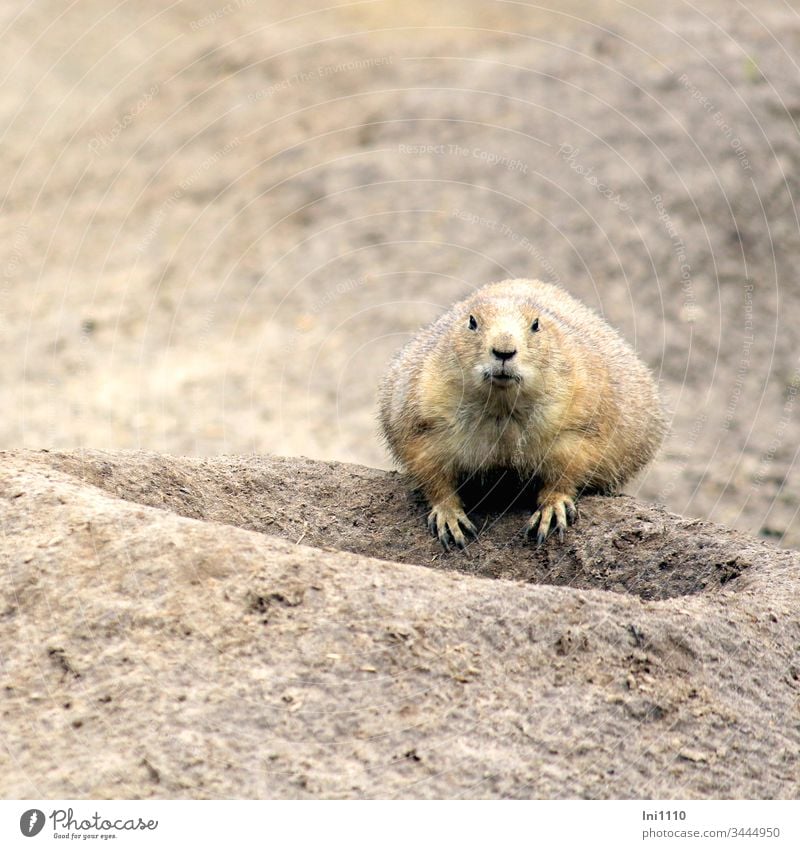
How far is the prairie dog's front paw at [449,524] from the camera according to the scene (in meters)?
7.57

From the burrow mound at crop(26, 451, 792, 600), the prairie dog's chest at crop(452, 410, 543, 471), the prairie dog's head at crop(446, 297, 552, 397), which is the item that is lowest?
the burrow mound at crop(26, 451, 792, 600)

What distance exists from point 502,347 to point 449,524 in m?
1.28

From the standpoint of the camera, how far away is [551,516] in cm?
754

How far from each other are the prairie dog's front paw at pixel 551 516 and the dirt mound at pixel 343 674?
1.35m

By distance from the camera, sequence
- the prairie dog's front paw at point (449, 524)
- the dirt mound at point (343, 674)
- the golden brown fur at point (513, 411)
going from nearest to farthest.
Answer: the dirt mound at point (343, 674), the golden brown fur at point (513, 411), the prairie dog's front paw at point (449, 524)

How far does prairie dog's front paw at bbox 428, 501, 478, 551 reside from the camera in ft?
24.8

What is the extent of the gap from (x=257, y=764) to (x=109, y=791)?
566 mm

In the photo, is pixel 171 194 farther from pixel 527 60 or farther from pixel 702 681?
pixel 702 681

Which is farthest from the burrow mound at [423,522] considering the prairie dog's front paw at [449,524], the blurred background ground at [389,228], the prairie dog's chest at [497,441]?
the blurred background ground at [389,228]

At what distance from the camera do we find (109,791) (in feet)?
15.0

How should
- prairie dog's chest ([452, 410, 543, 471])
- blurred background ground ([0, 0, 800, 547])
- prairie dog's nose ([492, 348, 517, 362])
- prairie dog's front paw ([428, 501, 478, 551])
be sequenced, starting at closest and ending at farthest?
prairie dog's nose ([492, 348, 517, 362]), prairie dog's chest ([452, 410, 543, 471]), prairie dog's front paw ([428, 501, 478, 551]), blurred background ground ([0, 0, 800, 547])

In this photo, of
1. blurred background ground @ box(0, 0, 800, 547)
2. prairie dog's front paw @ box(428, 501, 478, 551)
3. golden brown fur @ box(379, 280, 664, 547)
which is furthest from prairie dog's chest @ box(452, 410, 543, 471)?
blurred background ground @ box(0, 0, 800, 547)

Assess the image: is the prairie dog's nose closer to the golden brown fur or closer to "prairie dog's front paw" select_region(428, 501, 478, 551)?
the golden brown fur

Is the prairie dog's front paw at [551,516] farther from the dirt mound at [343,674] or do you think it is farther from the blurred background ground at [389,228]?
the blurred background ground at [389,228]
